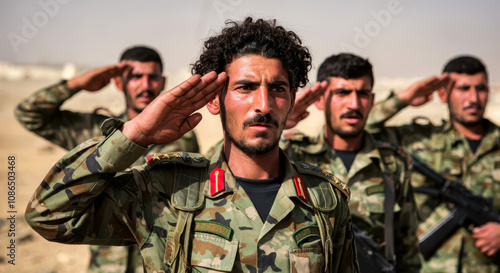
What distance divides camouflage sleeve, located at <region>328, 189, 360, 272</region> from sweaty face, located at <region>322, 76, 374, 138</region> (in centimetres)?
187

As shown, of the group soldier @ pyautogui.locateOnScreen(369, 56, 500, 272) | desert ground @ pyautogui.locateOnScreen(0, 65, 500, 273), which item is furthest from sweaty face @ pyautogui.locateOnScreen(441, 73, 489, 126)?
desert ground @ pyautogui.locateOnScreen(0, 65, 500, 273)

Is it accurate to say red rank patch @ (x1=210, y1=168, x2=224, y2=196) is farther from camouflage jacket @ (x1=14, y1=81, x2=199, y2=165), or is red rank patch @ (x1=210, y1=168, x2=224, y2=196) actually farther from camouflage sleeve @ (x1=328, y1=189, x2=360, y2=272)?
camouflage jacket @ (x1=14, y1=81, x2=199, y2=165)

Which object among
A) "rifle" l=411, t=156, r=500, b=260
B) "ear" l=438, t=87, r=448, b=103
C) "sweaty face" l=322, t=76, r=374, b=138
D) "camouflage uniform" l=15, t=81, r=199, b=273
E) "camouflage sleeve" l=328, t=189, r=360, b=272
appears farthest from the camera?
"ear" l=438, t=87, r=448, b=103

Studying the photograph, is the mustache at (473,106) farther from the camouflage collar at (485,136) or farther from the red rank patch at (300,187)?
the red rank patch at (300,187)

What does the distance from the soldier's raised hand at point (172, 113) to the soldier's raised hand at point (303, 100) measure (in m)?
1.98

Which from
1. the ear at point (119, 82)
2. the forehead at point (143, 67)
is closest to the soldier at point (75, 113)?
the forehead at point (143, 67)

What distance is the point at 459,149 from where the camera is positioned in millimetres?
6145

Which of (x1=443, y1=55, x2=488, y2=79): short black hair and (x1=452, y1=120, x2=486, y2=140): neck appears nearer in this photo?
(x1=452, y1=120, x2=486, y2=140): neck

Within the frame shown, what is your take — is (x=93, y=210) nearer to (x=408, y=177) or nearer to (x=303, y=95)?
(x=303, y=95)

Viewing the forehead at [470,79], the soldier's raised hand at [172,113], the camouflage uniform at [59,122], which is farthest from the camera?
the forehead at [470,79]

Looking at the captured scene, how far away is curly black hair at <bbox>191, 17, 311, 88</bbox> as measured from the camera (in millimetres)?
2910

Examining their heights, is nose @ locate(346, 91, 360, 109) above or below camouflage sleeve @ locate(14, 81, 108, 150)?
below

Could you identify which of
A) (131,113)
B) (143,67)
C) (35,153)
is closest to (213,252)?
(131,113)

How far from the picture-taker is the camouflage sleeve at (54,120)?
5.38 metres
